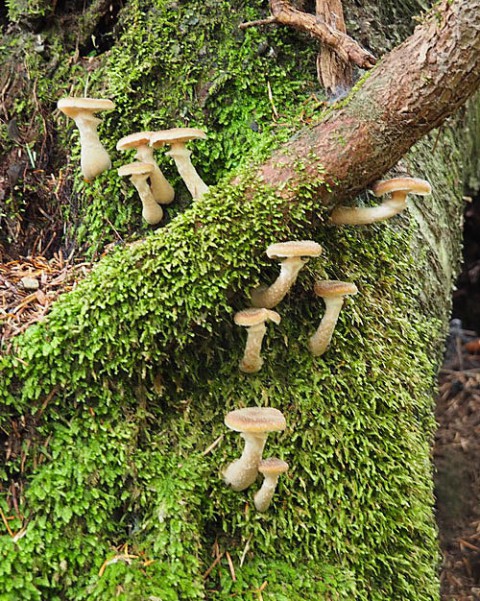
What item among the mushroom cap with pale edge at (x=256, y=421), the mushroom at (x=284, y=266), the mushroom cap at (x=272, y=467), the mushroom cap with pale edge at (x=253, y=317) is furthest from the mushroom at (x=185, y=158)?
the mushroom cap at (x=272, y=467)

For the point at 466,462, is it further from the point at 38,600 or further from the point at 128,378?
the point at 38,600

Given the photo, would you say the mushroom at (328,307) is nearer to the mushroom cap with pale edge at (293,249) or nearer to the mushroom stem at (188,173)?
the mushroom cap with pale edge at (293,249)

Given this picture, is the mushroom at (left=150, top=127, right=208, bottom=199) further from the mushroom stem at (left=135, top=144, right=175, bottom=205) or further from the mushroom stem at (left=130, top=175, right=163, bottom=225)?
the mushroom stem at (left=130, top=175, right=163, bottom=225)

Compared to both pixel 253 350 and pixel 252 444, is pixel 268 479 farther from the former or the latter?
pixel 253 350

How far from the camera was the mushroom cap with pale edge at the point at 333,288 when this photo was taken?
2578mm

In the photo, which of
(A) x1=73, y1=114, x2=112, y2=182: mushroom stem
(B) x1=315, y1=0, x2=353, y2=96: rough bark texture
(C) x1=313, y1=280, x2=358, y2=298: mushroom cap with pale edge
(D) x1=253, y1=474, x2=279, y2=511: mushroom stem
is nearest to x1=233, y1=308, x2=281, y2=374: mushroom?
(C) x1=313, y1=280, x2=358, y2=298: mushroom cap with pale edge

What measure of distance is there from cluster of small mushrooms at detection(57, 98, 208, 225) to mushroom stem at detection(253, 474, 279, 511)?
123 centimetres

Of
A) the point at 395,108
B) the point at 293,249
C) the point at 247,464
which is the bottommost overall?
the point at 247,464

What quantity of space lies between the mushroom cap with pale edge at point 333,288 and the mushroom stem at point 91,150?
3.78 ft

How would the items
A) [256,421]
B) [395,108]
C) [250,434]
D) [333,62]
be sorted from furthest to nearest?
[333,62]
[395,108]
[250,434]
[256,421]

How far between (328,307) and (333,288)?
0.37 feet

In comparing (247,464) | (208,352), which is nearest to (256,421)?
(247,464)

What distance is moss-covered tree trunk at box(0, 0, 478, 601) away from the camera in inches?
90.9

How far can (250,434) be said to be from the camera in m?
2.33
